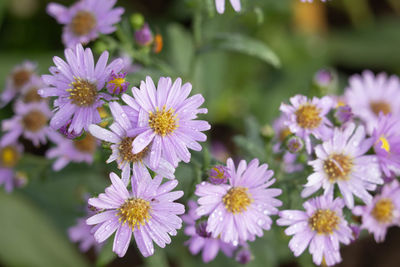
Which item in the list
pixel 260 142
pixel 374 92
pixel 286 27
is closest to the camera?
pixel 260 142

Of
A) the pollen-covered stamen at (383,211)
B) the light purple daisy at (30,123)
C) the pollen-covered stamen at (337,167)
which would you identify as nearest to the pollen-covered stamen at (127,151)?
the pollen-covered stamen at (337,167)

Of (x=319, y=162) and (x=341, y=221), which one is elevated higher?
(x=319, y=162)

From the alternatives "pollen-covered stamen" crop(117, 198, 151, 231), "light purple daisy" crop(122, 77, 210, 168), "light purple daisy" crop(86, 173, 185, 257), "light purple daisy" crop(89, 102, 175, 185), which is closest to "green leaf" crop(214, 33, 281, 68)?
"light purple daisy" crop(122, 77, 210, 168)

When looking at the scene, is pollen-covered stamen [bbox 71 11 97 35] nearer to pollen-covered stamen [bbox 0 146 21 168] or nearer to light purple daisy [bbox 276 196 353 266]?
pollen-covered stamen [bbox 0 146 21 168]

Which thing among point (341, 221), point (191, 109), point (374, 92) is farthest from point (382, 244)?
point (191, 109)

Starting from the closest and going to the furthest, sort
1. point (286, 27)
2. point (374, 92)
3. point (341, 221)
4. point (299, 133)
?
point (341, 221)
point (299, 133)
point (374, 92)
point (286, 27)

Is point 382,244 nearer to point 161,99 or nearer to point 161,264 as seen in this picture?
point 161,264

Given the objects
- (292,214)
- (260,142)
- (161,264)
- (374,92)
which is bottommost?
(161,264)
